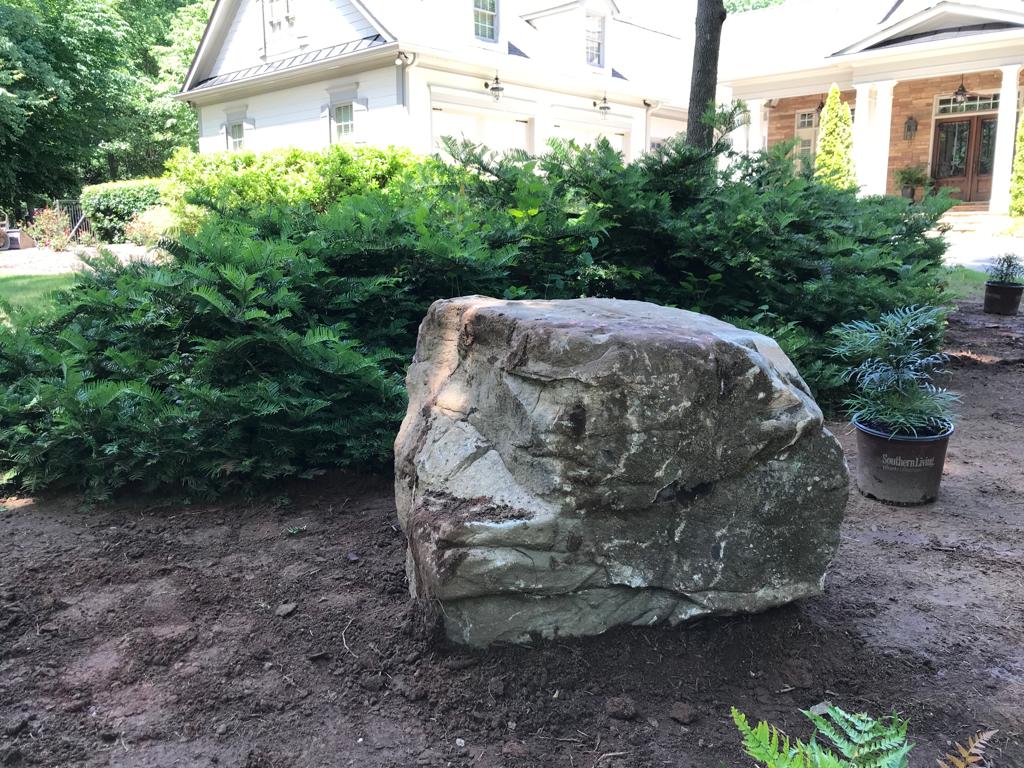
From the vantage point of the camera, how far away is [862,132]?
Answer: 74.4 ft

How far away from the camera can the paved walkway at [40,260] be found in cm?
1330

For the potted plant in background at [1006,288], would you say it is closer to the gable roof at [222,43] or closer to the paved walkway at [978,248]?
the paved walkway at [978,248]

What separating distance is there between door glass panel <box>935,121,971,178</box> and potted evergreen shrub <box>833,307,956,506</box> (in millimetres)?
23061

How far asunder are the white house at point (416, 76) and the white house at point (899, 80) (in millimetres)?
3152

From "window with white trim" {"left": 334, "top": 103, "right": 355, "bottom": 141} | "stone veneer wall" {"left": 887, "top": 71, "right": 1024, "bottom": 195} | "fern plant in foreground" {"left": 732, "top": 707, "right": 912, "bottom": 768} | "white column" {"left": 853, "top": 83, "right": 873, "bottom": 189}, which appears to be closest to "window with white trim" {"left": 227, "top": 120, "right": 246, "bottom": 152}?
"window with white trim" {"left": 334, "top": 103, "right": 355, "bottom": 141}

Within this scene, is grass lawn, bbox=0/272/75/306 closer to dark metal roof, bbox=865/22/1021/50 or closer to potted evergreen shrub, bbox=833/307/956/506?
potted evergreen shrub, bbox=833/307/956/506

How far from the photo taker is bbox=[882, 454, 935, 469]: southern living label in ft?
13.8

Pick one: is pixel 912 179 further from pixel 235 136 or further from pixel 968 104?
pixel 235 136

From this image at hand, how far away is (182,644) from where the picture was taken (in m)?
2.77

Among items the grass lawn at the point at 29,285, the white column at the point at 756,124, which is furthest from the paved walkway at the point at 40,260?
the white column at the point at 756,124

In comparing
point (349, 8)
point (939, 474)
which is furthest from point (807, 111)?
point (939, 474)

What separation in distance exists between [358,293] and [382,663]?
7.74 ft

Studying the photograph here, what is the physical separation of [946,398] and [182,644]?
3.97 meters

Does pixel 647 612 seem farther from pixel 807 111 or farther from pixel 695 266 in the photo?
pixel 807 111
